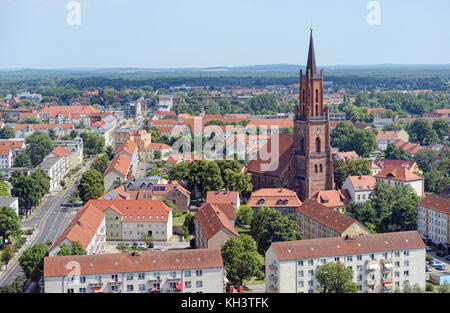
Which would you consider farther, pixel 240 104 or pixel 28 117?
pixel 240 104

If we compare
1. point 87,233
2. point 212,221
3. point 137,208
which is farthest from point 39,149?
point 212,221

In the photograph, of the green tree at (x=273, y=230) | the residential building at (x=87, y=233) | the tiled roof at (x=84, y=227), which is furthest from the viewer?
the green tree at (x=273, y=230)

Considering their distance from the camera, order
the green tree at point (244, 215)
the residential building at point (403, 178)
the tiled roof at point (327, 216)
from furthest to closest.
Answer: the residential building at point (403, 178), the green tree at point (244, 215), the tiled roof at point (327, 216)

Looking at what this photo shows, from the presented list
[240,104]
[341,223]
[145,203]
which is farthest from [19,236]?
[240,104]

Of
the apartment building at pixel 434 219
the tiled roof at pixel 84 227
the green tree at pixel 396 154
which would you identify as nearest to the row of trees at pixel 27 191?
the tiled roof at pixel 84 227

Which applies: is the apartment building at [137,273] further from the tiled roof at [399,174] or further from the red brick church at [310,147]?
the tiled roof at [399,174]
